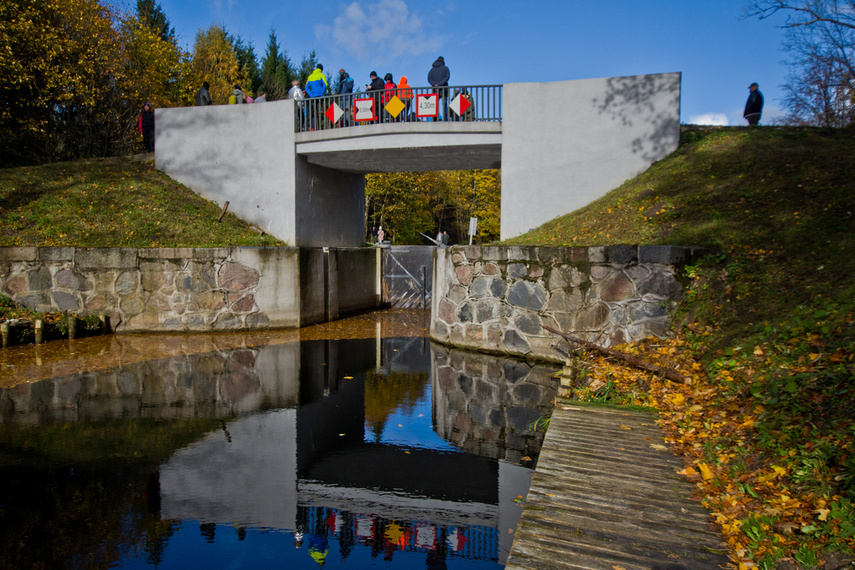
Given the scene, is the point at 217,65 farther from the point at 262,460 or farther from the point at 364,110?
the point at 262,460

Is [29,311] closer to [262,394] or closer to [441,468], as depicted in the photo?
[262,394]

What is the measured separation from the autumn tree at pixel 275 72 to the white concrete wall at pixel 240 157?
33576mm

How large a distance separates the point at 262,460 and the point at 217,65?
151ft

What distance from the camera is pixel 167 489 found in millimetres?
5062

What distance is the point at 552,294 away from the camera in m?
10.4

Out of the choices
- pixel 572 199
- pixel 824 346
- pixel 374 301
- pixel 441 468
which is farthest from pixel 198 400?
pixel 374 301

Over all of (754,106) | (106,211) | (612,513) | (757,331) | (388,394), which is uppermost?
(754,106)

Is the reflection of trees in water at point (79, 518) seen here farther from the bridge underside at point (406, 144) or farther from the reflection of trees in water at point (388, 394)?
the bridge underside at point (406, 144)

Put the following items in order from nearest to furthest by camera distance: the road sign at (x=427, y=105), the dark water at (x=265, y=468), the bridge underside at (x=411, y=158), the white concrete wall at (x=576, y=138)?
the dark water at (x=265, y=468) → the white concrete wall at (x=576, y=138) → the road sign at (x=427, y=105) → the bridge underside at (x=411, y=158)

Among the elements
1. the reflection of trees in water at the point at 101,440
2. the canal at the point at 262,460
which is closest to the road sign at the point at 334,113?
the canal at the point at 262,460

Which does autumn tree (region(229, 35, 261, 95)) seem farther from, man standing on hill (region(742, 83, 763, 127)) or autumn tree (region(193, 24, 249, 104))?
man standing on hill (region(742, 83, 763, 127))

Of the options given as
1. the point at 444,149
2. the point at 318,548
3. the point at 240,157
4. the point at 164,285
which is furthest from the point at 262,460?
the point at 240,157

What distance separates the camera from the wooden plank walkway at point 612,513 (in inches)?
120

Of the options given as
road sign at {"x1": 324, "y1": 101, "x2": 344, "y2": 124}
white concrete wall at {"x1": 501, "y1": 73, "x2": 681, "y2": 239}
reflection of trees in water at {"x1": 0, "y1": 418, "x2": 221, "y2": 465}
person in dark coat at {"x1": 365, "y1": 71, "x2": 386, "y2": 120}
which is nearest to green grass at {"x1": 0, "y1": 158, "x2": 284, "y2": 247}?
road sign at {"x1": 324, "y1": 101, "x2": 344, "y2": 124}
